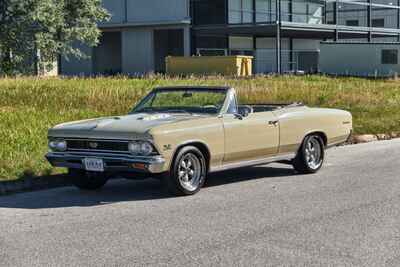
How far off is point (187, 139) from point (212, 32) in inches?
1461

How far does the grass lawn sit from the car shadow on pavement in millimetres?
857

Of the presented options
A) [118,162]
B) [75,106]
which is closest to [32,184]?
[118,162]

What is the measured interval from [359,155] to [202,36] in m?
33.9

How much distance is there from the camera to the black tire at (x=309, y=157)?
1106cm

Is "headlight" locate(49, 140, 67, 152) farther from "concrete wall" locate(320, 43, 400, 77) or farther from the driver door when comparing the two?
"concrete wall" locate(320, 43, 400, 77)

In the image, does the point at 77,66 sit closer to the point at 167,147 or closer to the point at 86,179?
the point at 86,179

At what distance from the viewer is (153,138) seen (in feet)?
28.6

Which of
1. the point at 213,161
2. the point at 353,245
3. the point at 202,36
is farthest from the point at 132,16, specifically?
the point at 353,245

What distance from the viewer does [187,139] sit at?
9.09 metres

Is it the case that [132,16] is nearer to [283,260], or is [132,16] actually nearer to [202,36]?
[202,36]

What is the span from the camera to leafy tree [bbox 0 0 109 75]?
107 feet

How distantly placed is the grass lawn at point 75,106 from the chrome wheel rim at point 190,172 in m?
2.33

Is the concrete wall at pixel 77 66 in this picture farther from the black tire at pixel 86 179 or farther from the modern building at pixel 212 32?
the black tire at pixel 86 179

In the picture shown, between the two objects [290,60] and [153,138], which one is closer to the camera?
[153,138]
